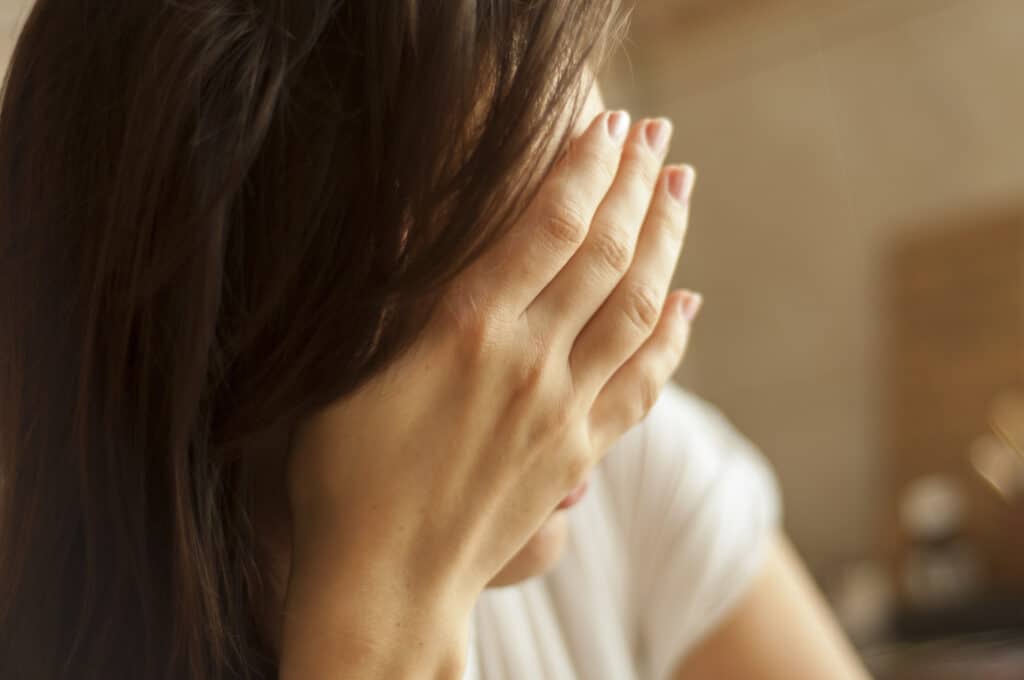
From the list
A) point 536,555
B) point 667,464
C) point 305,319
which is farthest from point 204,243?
point 667,464

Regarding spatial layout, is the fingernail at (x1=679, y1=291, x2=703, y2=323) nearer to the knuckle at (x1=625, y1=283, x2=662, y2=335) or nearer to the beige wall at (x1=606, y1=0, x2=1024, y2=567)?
the knuckle at (x1=625, y1=283, x2=662, y2=335)

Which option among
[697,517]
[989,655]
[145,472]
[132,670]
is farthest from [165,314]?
[989,655]

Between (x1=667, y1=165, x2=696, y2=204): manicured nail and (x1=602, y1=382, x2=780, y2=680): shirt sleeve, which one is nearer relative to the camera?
(x1=667, y1=165, x2=696, y2=204): manicured nail

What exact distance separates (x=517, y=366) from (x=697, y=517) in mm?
348

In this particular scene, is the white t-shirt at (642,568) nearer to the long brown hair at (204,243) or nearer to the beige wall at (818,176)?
the long brown hair at (204,243)

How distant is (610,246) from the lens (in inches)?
21.0

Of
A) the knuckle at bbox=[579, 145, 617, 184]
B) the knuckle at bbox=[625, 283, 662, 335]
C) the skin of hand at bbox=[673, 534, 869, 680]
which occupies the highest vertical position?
the knuckle at bbox=[579, 145, 617, 184]

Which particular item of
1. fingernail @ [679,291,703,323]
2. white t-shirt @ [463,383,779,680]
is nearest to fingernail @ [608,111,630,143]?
fingernail @ [679,291,703,323]

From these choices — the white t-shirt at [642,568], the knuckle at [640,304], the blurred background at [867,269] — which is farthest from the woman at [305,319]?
the blurred background at [867,269]

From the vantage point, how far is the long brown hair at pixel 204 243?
45cm

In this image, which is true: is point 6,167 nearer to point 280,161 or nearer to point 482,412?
point 280,161

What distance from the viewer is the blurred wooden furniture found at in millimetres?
1626

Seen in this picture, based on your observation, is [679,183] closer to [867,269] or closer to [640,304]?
[640,304]

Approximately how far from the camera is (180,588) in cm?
50
